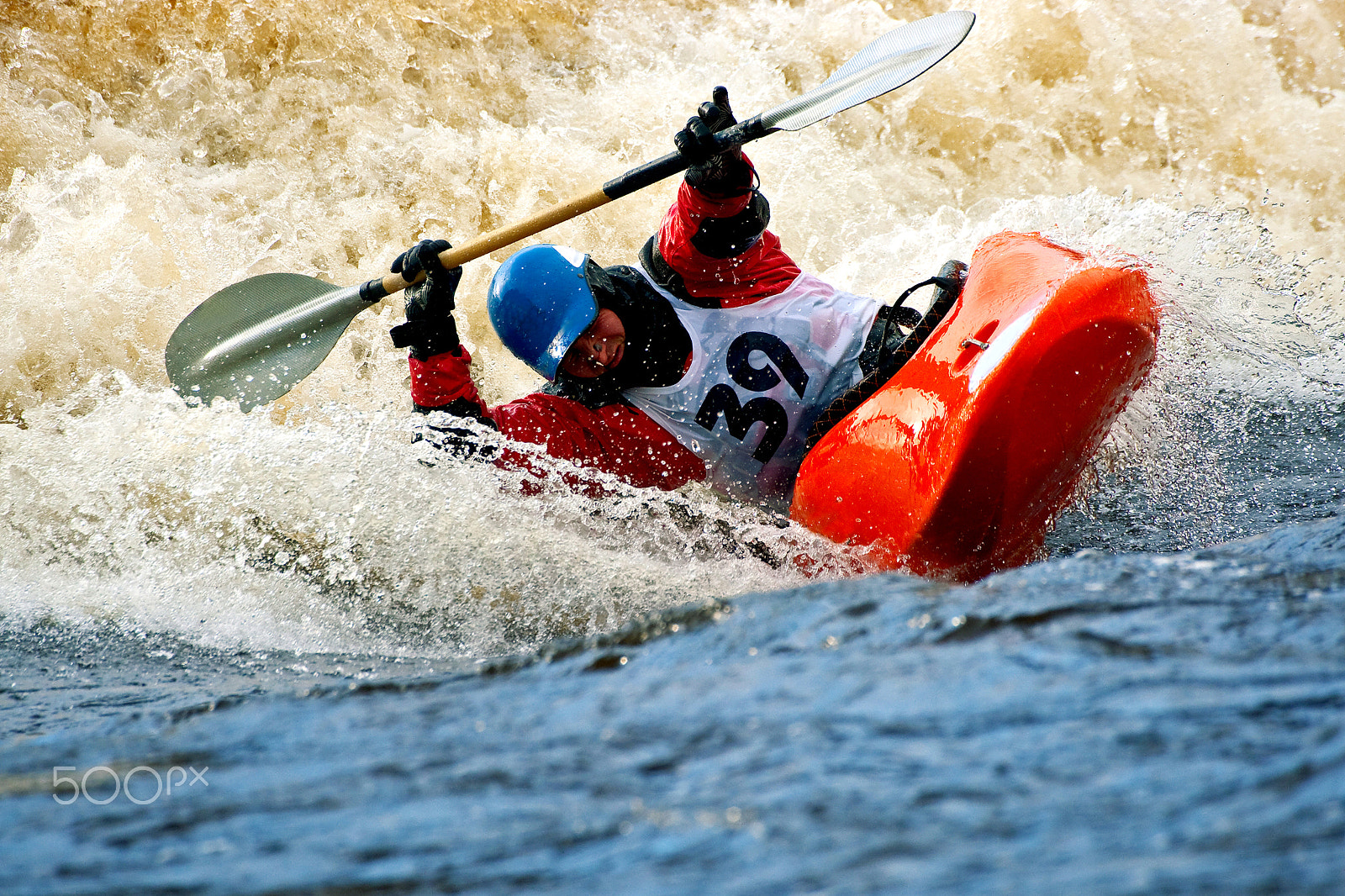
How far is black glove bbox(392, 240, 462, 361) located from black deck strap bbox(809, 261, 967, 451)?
3.70 ft

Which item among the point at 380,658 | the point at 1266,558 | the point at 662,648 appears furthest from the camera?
the point at 380,658

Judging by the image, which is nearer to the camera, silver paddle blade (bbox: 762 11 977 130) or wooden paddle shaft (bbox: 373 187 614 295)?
silver paddle blade (bbox: 762 11 977 130)


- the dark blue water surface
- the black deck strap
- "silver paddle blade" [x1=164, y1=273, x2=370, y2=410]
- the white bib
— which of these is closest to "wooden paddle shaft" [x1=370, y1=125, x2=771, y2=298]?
the white bib

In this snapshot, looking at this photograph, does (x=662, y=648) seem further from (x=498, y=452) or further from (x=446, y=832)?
(x=498, y=452)

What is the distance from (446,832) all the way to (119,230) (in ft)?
13.9

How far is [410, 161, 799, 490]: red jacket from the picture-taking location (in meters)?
3.16

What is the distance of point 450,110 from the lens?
5406 millimetres

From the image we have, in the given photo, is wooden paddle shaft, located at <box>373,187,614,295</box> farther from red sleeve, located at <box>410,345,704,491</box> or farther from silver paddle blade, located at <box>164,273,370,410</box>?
silver paddle blade, located at <box>164,273,370,410</box>

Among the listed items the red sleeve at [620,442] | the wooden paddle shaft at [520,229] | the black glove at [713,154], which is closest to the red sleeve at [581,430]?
the red sleeve at [620,442]

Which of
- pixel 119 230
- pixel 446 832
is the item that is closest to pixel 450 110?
pixel 119 230

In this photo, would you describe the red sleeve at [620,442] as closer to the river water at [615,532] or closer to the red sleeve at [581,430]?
the red sleeve at [581,430]

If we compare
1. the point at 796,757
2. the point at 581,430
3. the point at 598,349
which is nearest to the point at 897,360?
the point at 598,349

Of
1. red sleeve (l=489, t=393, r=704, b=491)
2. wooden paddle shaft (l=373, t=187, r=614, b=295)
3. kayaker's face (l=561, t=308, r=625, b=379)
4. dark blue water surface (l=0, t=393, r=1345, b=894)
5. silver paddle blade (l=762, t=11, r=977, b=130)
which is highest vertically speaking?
silver paddle blade (l=762, t=11, r=977, b=130)

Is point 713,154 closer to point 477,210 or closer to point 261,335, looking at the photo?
point 261,335
